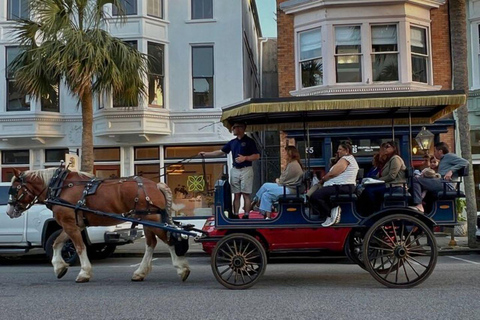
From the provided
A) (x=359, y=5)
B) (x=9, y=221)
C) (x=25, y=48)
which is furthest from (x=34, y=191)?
(x=359, y=5)

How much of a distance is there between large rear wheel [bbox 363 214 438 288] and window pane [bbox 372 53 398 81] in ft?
31.9

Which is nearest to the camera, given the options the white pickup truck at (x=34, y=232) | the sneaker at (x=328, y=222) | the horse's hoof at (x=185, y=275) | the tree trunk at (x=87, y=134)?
the sneaker at (x=328, y=222)

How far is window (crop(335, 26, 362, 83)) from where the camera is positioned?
16.5m

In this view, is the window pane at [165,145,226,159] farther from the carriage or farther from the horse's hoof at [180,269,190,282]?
the carriage

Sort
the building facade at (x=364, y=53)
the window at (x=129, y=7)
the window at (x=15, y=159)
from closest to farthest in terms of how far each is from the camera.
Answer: the building facade at (x=364, y=53) → the window at (x=129, y=7) → the window at (x=15, y=159)

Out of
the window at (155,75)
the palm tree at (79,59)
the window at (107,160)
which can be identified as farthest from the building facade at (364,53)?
the window at (107,160)

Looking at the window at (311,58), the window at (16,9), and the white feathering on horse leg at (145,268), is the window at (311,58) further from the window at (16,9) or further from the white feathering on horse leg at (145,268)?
the white feathering on horse leg at (145,268)

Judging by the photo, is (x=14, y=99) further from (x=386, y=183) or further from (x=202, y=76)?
(x=386, y=183)

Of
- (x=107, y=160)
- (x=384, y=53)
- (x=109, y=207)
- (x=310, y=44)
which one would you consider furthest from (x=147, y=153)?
(x=109, y=207)

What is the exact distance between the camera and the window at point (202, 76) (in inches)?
717

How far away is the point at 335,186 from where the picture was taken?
25.3 feet

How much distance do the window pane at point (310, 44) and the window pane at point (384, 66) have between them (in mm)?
1700

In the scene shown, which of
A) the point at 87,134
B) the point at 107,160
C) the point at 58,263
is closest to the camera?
the point at 58,263

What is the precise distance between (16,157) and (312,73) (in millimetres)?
10319
